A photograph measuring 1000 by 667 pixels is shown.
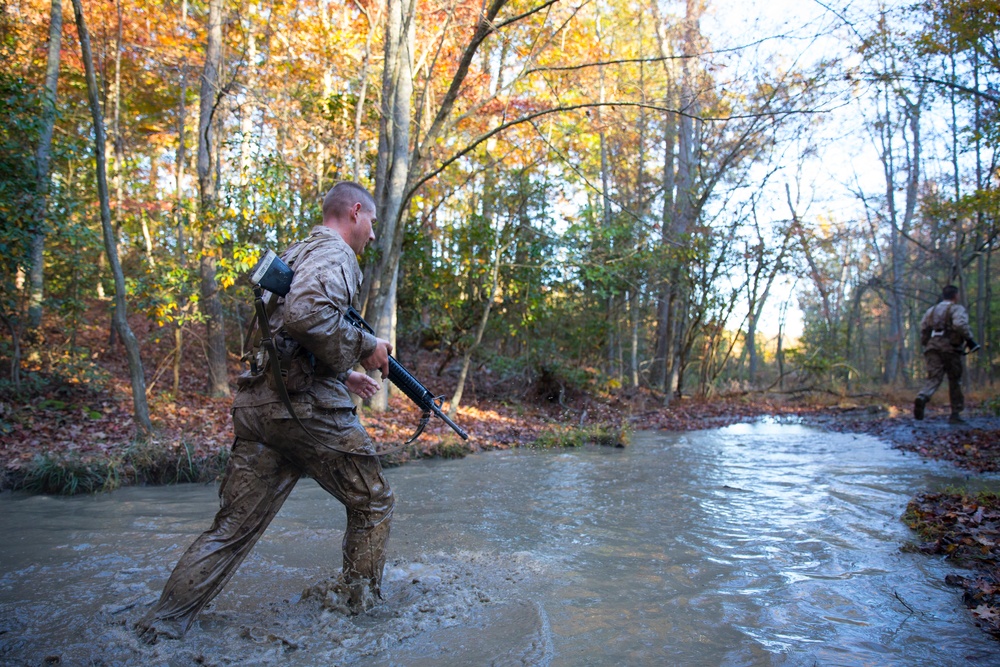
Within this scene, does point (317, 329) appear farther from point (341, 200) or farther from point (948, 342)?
point (948, 342)

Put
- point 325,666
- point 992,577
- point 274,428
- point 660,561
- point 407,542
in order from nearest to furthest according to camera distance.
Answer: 1. point 325,666
2. point 274,428
3. point 992,577
4. point 660,561
5. point 407,542

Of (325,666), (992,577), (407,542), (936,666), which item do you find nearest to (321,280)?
(325,666)

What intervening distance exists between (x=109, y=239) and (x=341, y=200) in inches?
210

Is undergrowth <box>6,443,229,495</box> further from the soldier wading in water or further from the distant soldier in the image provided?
the distant soldier

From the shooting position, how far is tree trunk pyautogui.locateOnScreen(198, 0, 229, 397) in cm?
1046

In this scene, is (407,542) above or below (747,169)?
below

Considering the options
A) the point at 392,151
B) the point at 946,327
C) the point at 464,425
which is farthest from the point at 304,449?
the point at 946,327

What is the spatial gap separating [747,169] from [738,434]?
6.35 m

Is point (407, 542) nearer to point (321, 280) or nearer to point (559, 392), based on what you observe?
point (321, 280)

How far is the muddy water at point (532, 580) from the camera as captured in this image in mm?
2838

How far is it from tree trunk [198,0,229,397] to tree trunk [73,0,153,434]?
9.30ft

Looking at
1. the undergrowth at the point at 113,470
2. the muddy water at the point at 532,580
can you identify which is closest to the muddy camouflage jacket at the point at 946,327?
the muddy water at the point at 532,580

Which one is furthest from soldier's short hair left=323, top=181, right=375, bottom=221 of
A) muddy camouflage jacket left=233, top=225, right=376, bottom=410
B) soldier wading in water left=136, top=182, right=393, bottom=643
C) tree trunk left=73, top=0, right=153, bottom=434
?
tree trunk left=73, top=0, right=153, bottom=434

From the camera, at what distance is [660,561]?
4176mm
